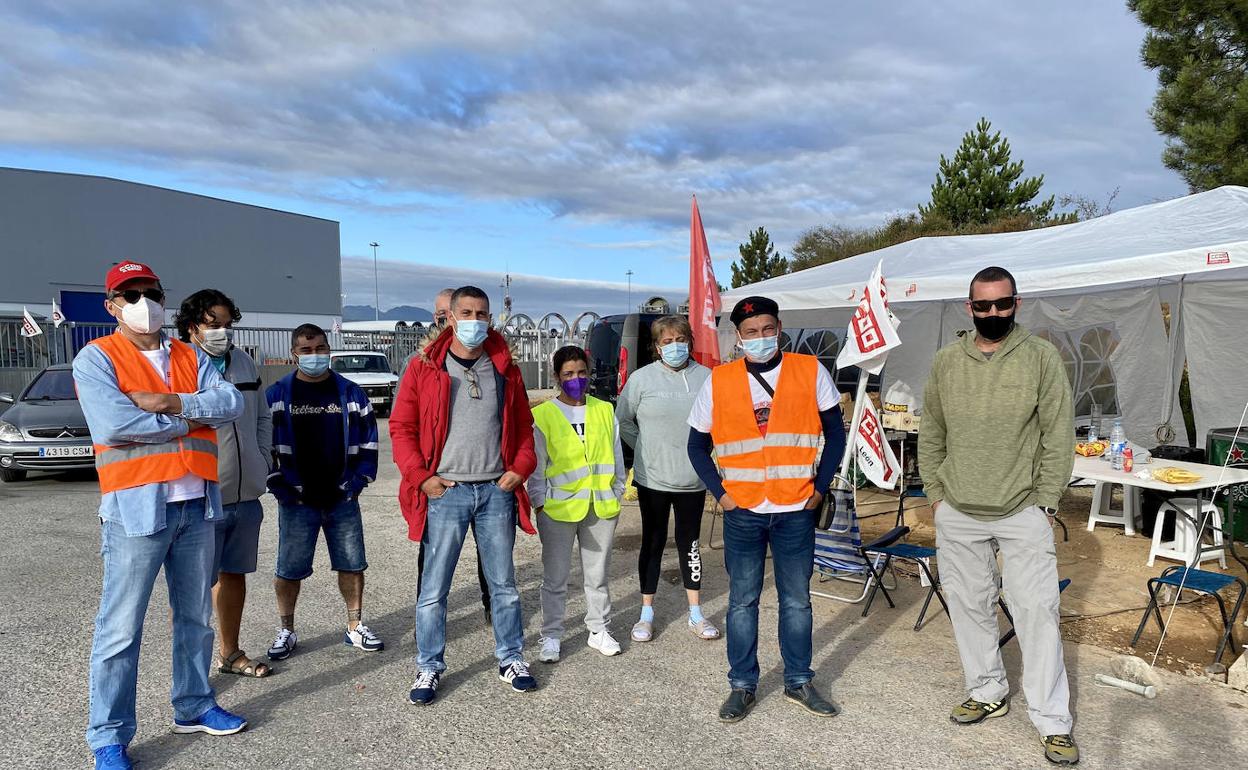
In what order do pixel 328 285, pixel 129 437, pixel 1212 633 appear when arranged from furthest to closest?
pixel 328 285 < pixel 1212 633 < pixel 129 437

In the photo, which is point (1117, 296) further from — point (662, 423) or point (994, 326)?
point (662, 423)

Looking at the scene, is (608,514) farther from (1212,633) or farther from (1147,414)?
(1147,414)

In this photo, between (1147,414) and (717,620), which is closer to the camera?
(717,620)

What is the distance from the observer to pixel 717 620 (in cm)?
505

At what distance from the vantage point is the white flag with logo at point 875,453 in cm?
691

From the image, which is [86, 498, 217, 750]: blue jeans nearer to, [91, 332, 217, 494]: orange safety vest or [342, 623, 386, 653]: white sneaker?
[91, 332, 217, 494]: orange safety vest

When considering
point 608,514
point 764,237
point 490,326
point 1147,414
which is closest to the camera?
point 490,326

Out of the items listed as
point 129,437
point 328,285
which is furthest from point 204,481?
point 328,285

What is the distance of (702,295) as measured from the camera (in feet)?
24.5

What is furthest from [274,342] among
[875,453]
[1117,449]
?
[1117,449]

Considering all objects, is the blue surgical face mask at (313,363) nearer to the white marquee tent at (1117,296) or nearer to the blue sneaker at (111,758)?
the blue sneaker at (111,758)

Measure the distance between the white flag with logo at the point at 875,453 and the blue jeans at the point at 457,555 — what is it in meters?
4.08

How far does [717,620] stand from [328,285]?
49627 mm

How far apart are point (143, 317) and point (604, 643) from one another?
2824 mm
